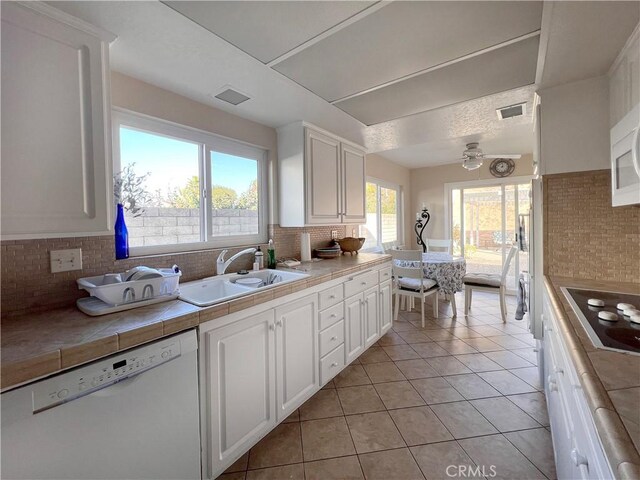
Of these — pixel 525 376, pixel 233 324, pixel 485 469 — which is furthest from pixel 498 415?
pixel 233 324

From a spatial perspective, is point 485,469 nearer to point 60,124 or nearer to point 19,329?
point 19,329

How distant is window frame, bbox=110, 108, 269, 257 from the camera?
1681 millimetres

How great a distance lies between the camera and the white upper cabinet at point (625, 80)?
118cm

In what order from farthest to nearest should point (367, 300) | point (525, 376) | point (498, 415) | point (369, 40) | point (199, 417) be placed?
point (367, 300)
point (525, 376)
point (498, 415)
point (369, 40)
point (199, 417)

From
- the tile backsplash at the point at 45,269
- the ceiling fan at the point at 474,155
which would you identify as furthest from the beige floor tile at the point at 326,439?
the ceiling fan at the point at 474,155

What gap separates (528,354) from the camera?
257 centimetres

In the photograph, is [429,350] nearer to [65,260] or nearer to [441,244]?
[441,244]

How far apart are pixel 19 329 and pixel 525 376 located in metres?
3.11

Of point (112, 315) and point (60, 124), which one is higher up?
point (60, 124)

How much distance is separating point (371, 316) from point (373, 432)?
1082mm

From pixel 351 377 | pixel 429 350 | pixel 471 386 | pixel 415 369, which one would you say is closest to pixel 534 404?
pixel 471 386

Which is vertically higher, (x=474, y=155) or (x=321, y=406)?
(x=474, y=155)

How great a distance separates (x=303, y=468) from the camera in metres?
1.44

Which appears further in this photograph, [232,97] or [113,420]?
[232,97]
